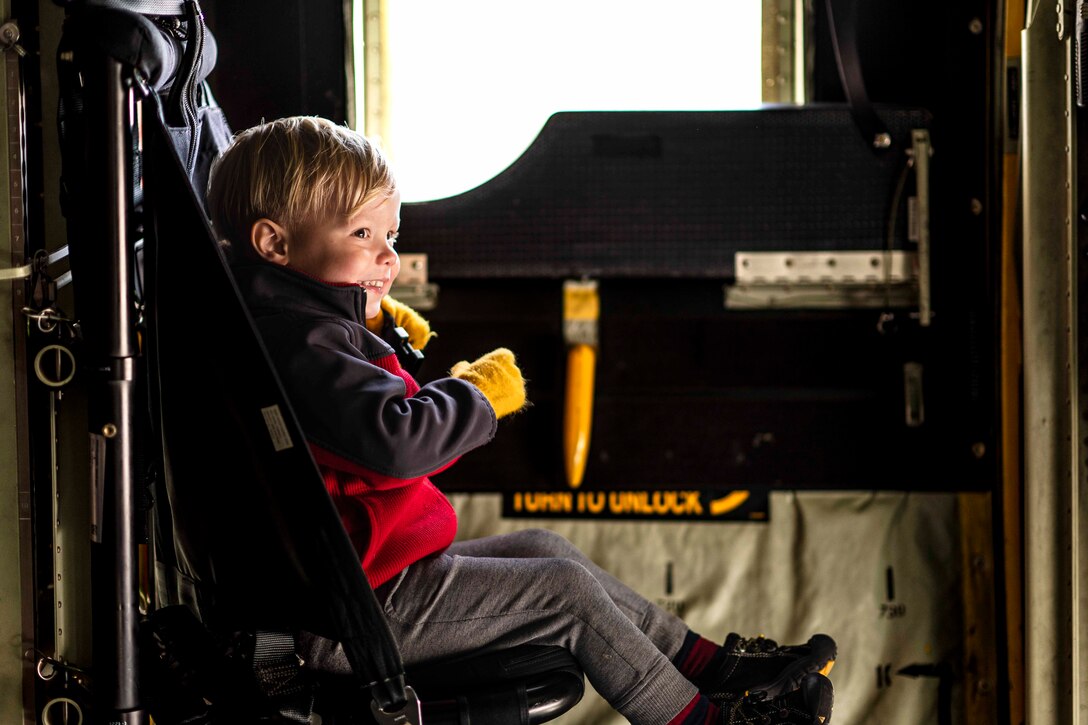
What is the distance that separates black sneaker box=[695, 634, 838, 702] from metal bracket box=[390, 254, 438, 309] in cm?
101

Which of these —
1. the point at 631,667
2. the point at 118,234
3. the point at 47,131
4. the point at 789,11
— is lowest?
the point at 631,667

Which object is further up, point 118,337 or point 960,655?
point 118,337

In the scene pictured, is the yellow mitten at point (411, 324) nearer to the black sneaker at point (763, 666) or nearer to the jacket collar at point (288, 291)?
the jacket collar at point (288, 291)

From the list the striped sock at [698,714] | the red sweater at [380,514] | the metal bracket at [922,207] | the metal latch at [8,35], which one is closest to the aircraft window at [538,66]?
the metal bracket at [922,207]

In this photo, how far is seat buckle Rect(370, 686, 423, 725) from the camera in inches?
48.2

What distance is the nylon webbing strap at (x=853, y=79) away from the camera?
2209 mm

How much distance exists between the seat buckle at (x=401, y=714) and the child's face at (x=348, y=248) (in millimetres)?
544

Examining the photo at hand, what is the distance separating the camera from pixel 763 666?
5.22 feet

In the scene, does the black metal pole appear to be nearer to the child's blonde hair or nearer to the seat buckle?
A: the child's blonde hair

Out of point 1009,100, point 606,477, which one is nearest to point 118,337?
point 606,477

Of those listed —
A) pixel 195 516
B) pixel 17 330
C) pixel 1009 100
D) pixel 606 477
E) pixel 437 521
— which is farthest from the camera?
pixel 606 477

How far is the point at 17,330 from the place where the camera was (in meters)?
1.61

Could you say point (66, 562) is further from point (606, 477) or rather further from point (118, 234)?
point (606, 477)

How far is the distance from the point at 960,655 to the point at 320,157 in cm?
178
